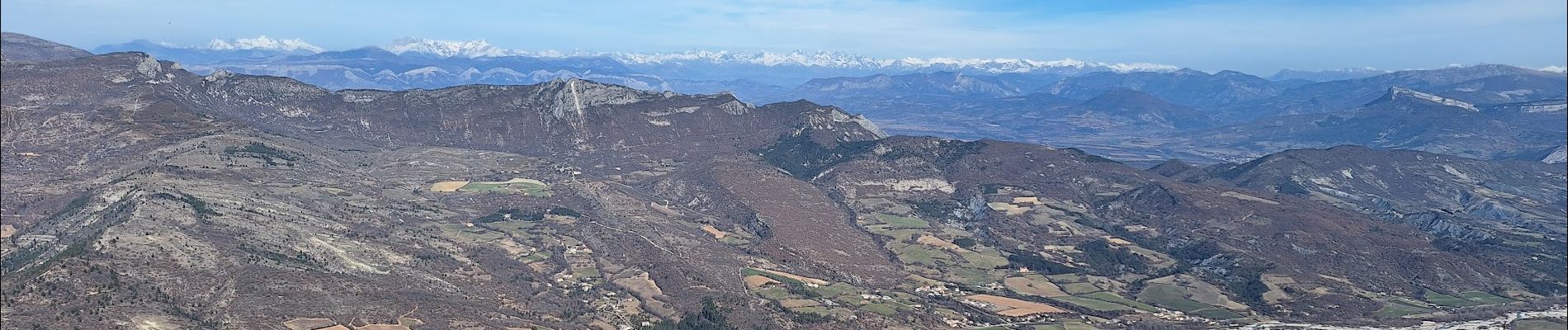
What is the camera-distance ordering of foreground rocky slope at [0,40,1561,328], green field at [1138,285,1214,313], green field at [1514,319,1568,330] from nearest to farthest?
1. foreground rocky slope at [0,40,1561,328]
2. green field at [1514,319,1568,330]
3. green field at [1138,285,1214,313]

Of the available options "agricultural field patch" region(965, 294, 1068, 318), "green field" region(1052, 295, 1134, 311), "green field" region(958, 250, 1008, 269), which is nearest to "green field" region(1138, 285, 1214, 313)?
"green field" region(1052, 295, 1134, 311)

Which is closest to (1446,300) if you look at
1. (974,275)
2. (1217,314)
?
(1217,314)

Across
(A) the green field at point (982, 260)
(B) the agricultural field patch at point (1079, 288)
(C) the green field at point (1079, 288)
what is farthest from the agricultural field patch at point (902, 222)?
(C) the green field at point (1079, 288)

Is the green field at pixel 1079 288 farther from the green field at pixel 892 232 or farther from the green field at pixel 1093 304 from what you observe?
the green field at pixel 892 232

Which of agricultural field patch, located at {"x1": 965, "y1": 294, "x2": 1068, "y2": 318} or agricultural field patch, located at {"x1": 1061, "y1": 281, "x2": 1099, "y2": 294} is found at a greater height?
agricultural field patch, located at {"x1": 965, "y1": 294, "x2": 1068, "y2": 318}

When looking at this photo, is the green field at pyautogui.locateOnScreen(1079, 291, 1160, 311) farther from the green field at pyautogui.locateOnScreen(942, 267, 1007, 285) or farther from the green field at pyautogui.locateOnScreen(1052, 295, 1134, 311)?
the green field at pyautogui.locateOnScreen(942, 267, 1007, 285)

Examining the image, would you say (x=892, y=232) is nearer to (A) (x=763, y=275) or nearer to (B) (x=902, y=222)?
(B) (x=902, y=222)
